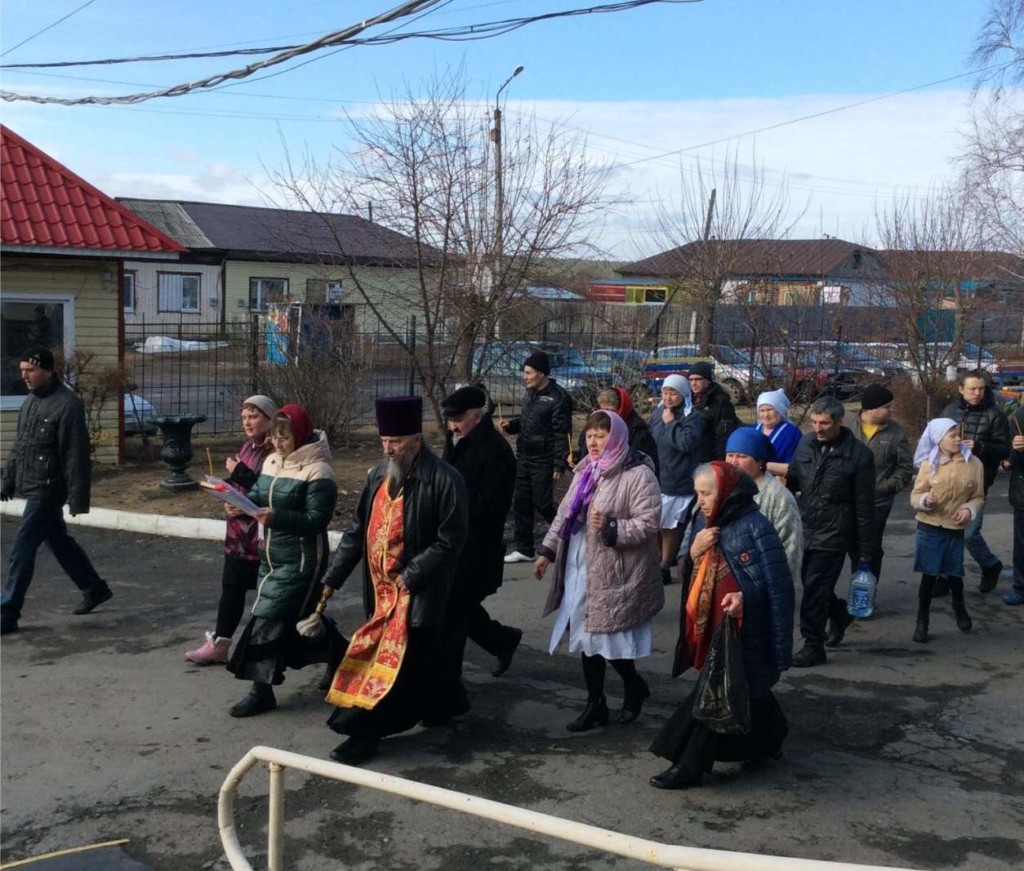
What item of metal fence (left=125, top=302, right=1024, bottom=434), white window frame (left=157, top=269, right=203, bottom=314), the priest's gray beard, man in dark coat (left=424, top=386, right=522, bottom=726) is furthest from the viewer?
white window frame (left=157, top=269, right=203, bottom=314)

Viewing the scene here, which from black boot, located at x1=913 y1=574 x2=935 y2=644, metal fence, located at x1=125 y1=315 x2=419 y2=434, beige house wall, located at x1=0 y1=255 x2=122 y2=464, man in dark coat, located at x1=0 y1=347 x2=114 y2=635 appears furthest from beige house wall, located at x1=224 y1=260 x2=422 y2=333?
black boot, located at x1=913 y1=574 x2=935 y2=644

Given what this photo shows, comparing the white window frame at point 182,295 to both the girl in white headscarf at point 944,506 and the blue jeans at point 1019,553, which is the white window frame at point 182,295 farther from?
the girl in white headscarf at point 944,506

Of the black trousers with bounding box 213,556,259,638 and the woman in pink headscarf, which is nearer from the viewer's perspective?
the woman in pink headscarf

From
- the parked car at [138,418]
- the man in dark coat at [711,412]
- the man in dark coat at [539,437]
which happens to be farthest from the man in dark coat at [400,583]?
the parked car at [138,418]

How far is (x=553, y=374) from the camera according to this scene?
16.5 m

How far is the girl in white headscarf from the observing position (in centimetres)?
762

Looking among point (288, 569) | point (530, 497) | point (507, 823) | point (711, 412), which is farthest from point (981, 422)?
point (507, 823)

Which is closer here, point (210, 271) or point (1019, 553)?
point (1019, 553)

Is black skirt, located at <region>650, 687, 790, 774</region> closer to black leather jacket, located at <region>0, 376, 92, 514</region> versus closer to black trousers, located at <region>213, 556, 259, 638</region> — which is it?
black trousers, located at <region>213, 556, 259, 638</region>

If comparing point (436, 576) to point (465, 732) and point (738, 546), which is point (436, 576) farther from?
point (738, 546)

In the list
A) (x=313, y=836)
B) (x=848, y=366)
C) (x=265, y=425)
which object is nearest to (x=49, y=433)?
(x=265, y=425)

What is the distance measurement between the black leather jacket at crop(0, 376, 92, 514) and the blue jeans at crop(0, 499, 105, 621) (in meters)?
0.10

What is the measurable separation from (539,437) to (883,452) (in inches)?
110

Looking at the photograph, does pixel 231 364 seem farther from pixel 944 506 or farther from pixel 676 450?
pixel 944 506
